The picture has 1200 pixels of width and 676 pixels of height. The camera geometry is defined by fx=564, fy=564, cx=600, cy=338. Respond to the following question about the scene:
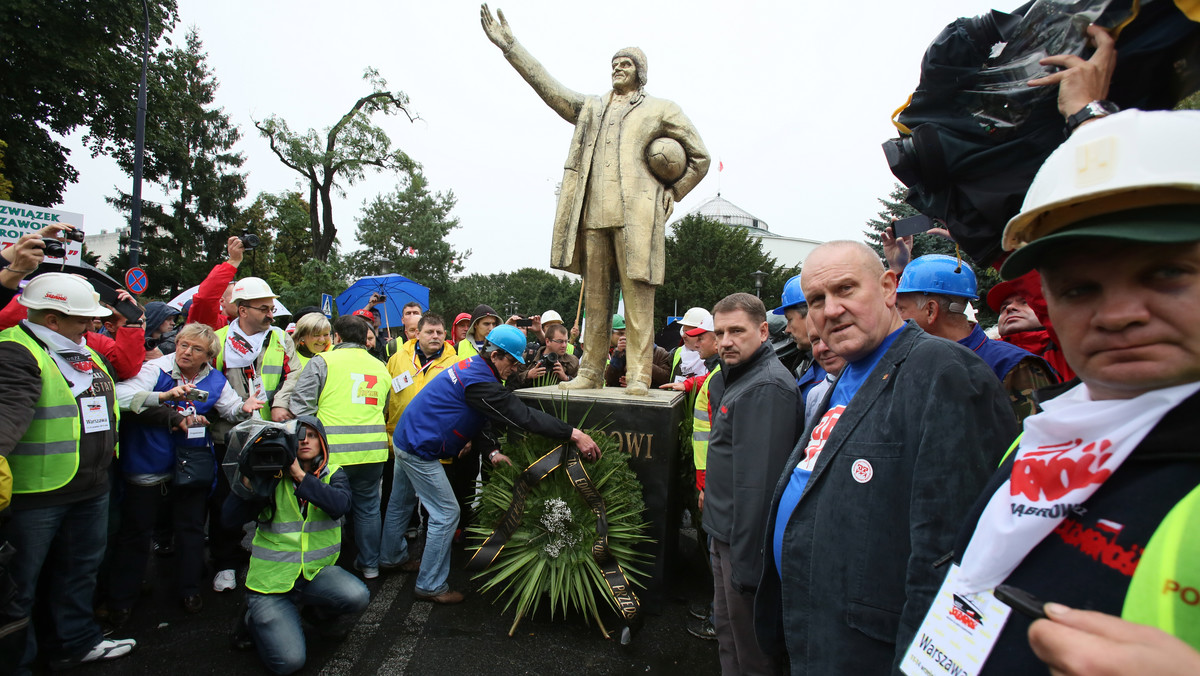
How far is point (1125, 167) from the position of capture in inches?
29.2

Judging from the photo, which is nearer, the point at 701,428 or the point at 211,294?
the point at 701,428

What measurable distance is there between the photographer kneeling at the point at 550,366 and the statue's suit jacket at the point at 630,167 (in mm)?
1118

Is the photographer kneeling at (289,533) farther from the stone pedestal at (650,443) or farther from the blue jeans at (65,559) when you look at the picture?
the stone pedestal at (650,443)

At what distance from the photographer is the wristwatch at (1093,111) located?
1.24 metres

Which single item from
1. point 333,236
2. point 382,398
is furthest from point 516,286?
point 382,398

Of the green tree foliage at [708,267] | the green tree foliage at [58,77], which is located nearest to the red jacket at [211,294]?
the green tree foliage at [58,77]

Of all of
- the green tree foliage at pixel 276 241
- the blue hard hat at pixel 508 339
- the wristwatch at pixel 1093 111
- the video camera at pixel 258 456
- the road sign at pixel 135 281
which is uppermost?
the green tree foliage at pixel 276 241

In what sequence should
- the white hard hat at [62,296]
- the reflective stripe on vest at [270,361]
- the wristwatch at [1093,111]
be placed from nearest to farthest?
the wristwatch at [1093,111] < the white hard hat at [62,296] < the reflective stripe on vest at [270,361]

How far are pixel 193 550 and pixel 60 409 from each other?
1.46 meters

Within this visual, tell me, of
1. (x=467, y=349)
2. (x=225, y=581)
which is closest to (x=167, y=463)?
(x=225, y=581)

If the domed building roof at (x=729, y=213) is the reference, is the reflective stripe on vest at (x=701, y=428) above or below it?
below

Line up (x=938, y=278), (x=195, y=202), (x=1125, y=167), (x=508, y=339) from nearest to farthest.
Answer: (x=1125, y=167) < (x=938, y=278) < (x=508, y=339) < (x=195, y=202)

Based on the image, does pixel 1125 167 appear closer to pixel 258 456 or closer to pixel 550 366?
pixel 258 456

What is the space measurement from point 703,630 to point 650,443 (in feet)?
4.19
